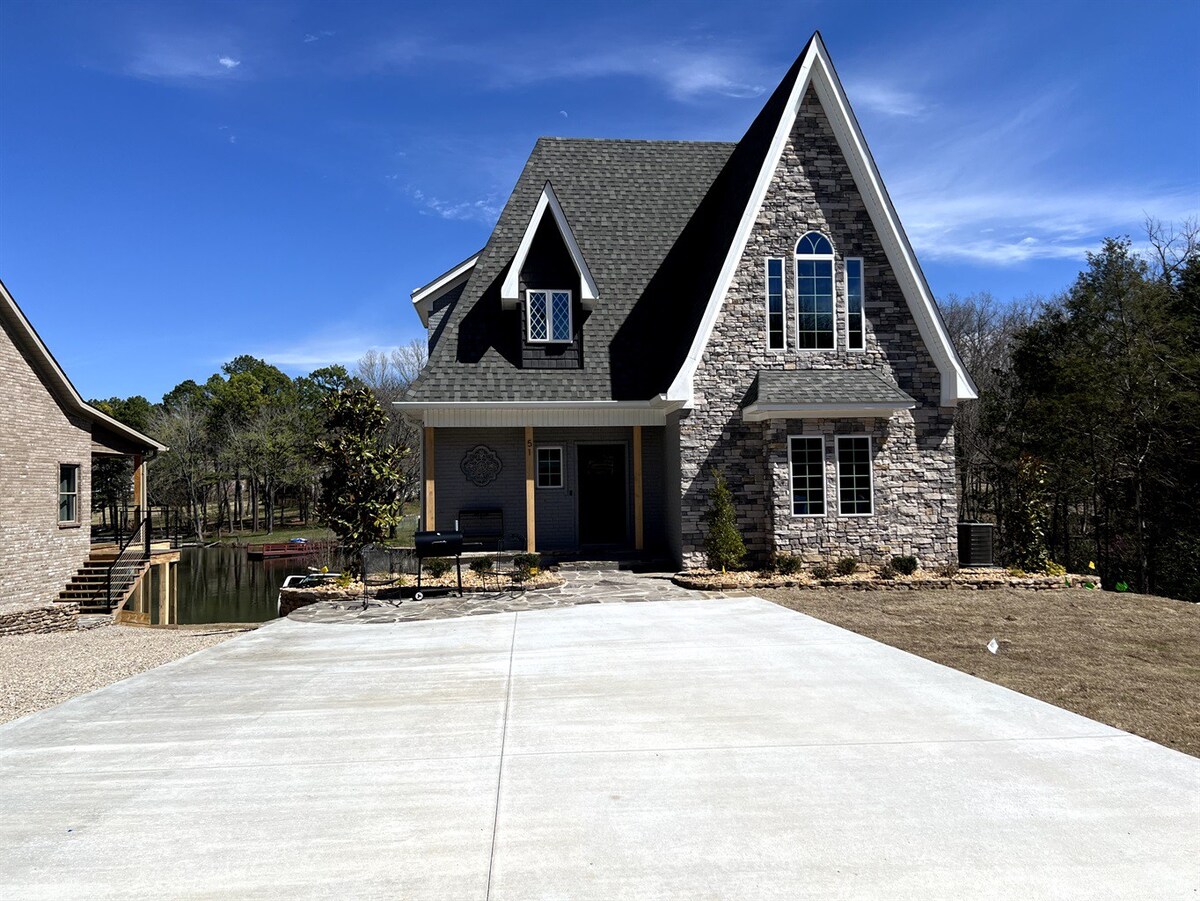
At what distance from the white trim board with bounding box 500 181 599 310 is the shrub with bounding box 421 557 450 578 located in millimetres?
5776

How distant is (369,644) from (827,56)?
1364 centimetres

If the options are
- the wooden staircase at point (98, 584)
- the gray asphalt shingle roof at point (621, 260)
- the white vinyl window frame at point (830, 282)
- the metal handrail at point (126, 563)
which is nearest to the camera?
the white vinyl window frame at point (830, 282)

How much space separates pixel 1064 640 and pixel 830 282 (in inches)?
321

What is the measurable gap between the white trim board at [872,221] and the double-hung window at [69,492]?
686 inches

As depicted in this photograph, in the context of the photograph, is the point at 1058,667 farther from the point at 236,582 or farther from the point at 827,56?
the point at 236,582

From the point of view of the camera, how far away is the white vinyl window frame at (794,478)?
13.8 meters

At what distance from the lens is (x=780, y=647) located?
27.2ft

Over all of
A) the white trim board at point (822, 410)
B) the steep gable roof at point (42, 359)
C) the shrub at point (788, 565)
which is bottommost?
the shrub at point (788, 565)

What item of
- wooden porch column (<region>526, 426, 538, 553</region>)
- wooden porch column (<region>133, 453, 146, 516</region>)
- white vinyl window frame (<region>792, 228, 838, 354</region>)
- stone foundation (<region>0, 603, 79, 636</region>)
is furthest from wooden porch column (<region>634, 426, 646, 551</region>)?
wooden porch column (<region>133, 453, 146, 516</region>)

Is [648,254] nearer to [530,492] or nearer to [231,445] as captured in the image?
[530,492]

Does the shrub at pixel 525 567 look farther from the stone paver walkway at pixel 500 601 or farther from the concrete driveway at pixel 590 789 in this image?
the concrete driveway at pixel 590 789

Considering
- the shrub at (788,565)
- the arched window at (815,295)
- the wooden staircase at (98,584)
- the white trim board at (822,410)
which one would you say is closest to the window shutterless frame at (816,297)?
the arched window at (815,295)

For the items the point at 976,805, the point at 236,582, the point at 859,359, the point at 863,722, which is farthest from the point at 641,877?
A: the point at 236,582

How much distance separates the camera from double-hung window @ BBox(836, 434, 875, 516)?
548 inches
